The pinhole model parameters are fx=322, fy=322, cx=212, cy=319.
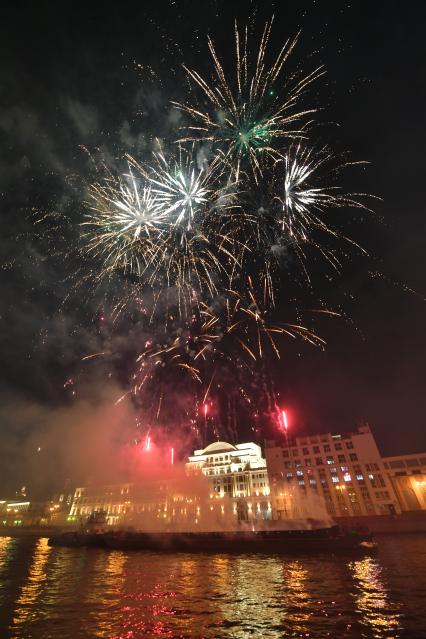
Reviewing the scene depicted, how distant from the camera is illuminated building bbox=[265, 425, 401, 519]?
8400 cm

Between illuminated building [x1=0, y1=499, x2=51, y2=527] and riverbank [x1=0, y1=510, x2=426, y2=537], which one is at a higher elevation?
illuminated building [x1=0, y1=499, x2=51, y2=527]

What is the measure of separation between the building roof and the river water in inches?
3524

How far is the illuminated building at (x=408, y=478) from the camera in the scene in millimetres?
80875

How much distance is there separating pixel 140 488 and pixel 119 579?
10425cm

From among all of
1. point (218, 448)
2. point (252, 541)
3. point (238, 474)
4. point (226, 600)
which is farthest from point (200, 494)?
point (226, 600)

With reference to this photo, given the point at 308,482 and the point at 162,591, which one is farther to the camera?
the point at 308,482

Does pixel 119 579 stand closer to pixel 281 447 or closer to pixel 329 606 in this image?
pixel 329 606

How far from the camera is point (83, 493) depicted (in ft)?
461

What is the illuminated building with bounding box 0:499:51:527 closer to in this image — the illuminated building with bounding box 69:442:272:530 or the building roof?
the illuminated building with bounding box 69:442:272:530

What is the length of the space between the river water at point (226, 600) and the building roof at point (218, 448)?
89.5 meters

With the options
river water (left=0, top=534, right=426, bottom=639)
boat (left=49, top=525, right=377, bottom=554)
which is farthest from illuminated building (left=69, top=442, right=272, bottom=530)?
river water (left=0, top=534, right=426, bottom=639)

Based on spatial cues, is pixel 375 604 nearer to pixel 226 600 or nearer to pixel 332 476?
pixel 226 600

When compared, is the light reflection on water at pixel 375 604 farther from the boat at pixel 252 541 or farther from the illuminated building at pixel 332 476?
the illuminated building at pixel 332 476

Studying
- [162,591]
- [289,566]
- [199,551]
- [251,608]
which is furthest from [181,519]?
[251,608]
